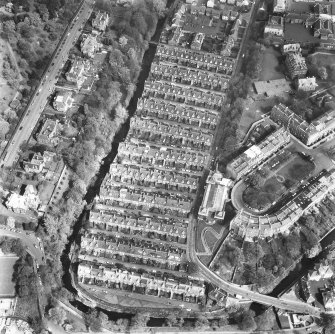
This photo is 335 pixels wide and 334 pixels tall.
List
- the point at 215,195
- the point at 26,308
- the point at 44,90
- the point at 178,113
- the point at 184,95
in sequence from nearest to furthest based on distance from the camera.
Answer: the point at 26,308
the point at 215,195
the point at 178,113
the point at 184,95
the point at 44,90

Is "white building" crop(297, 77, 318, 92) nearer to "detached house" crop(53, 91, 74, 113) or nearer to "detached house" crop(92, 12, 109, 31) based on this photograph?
"detached house" crop(92, 12, 109, 31)

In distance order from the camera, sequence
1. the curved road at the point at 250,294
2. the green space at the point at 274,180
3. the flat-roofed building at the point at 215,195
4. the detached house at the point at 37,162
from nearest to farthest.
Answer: the curved road at the point at 250,294 < the flat-roofed building at the point at 215,195 < the green space at the point at 274,180 < the detached house at the point at 37,162

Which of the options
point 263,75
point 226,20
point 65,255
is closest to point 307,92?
point 263,75

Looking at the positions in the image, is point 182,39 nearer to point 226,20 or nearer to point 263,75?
point 226,20

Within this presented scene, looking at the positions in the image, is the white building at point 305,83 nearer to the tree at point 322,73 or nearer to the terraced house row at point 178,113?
the tree at point 322,73

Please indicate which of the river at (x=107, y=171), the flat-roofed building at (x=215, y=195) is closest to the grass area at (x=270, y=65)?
the river at (x=107, y=171)

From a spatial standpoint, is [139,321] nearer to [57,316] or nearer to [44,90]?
[57,316]

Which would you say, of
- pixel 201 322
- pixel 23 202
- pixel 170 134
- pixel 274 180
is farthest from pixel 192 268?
pixel 23 202
